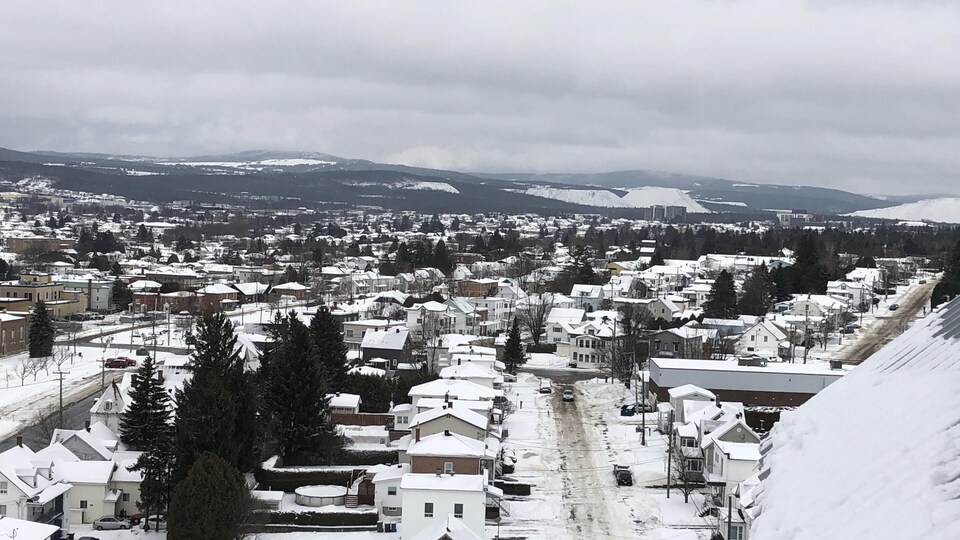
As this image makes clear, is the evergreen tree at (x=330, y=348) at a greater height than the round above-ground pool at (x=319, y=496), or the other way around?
the evergreen tree at (x=330, y=348)

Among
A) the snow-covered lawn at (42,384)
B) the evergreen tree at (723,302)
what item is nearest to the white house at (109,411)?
the snow-covered lawn at (42,384)

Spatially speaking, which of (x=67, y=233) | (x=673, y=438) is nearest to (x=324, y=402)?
(x=673, y=438)

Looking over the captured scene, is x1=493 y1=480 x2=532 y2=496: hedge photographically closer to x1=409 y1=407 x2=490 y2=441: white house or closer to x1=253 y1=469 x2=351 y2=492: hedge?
x1=409 y1=407 x2=490 y2=441: white house

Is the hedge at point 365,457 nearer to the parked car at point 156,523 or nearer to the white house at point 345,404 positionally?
the white house at point 345,404

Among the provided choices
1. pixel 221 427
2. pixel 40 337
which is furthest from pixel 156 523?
pixel 40 337

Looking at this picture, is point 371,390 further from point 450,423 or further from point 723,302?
point 723,302

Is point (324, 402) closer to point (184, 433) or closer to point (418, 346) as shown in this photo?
point (184, 433)

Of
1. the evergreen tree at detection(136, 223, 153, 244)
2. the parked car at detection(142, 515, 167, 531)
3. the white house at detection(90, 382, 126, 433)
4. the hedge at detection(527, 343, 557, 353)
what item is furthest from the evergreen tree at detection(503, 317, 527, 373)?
the evergreen tree at detection(136, 223, 153, 244)
